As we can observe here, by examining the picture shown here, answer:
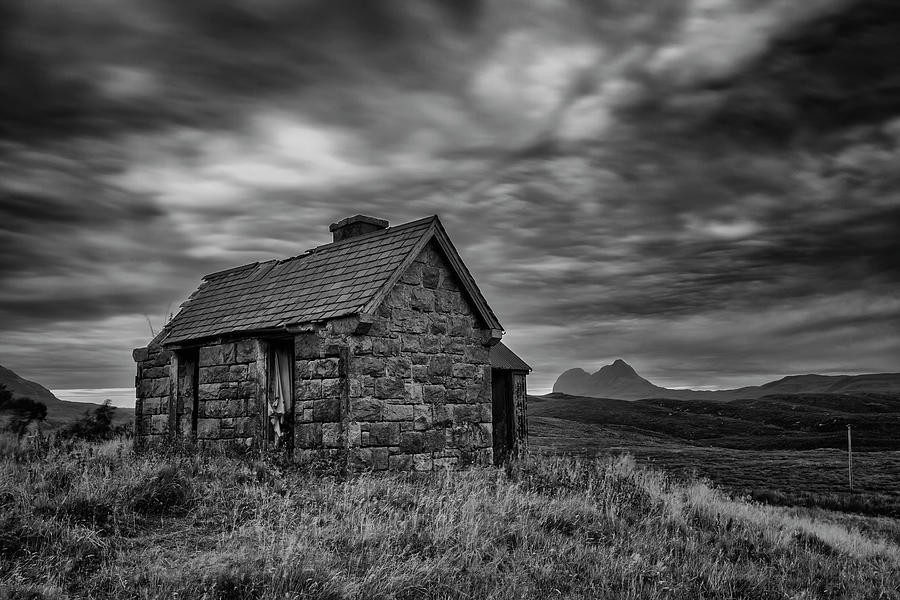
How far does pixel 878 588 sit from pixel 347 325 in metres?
9.00

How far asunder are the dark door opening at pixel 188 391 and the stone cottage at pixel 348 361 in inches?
1.0

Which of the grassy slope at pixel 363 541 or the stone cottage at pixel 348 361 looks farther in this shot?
the stone cottage at pixel 348 361

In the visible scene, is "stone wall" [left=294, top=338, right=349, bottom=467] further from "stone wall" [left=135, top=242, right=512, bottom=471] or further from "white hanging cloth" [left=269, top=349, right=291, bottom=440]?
"white hanging cloth" [left=269, top=349, right=291, bottom=440]

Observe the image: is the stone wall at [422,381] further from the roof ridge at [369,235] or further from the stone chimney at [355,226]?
the stone chimney at [355,226]

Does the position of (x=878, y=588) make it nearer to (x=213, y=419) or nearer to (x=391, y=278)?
(x=391, y=278)

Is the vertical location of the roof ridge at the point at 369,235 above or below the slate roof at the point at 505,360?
above

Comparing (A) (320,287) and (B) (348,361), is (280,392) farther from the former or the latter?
(B) (348,361)

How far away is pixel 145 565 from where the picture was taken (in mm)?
6457

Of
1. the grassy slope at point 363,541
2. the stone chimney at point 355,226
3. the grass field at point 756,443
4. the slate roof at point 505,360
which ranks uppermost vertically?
the stone chimney at point 355,226

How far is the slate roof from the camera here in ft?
67.5

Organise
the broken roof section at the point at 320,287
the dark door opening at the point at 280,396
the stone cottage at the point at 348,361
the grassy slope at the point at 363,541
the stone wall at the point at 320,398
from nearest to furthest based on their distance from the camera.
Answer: the grassy slope at the point at 363,541 < the stone wall at the point at 320,398 < the stone cottage at the point at 348,361 < the broken roof section at the point at 320,287 < the dark door opening at the point at 280,396

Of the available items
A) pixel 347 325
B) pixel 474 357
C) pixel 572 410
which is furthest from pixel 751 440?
pixel 347 325

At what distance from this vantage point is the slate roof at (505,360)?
810 inches

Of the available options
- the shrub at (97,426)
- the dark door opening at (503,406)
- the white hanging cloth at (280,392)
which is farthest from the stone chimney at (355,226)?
the shrub at (97,426)
